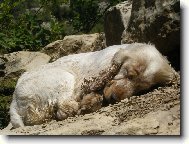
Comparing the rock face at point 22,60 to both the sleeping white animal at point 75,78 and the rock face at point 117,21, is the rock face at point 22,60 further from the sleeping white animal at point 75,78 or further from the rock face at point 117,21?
the sleeping white animal at point 75,78

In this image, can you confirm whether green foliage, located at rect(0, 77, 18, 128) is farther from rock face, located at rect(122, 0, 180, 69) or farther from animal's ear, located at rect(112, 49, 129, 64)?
animal's ear, located at rect(112, 49, 129, 64)

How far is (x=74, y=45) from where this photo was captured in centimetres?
797

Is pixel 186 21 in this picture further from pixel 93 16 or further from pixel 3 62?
pixel 93 16

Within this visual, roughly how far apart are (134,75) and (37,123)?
1.01 m

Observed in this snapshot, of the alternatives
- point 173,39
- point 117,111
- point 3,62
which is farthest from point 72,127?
point 3,62

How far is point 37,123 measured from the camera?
426 centimetres

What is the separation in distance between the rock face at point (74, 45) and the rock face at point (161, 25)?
2562 mm

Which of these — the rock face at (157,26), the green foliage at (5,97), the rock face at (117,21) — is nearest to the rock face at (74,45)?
the green foliage at (5,97)

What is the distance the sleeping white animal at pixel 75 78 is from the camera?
390 cm

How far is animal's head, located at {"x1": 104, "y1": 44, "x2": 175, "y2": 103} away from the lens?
12.7 ft

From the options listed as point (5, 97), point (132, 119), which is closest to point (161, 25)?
point (132, 119)

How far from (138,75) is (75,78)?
0.62 m

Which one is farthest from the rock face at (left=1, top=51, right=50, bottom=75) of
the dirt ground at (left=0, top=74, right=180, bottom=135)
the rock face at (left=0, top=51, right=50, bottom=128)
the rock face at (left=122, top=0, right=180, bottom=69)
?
the dirt ground at (left=0, top=74, right=180, bottom=135)

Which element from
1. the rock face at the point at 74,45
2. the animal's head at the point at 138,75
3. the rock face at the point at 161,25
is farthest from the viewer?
the rock face at the point at 74,45
